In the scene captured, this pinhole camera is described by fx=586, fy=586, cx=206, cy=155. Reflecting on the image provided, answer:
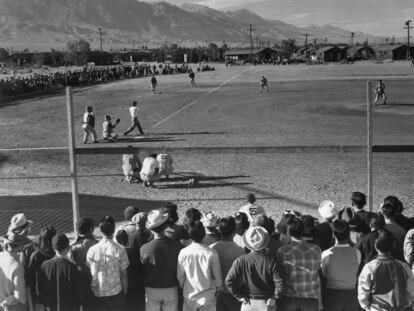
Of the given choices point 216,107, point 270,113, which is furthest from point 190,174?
point 216,107

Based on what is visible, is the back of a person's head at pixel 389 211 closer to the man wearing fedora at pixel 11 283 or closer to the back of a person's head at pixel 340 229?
the back of a person's head at pixel 340 229

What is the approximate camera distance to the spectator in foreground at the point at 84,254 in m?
6.10

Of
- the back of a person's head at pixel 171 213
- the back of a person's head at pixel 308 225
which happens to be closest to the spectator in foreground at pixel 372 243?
the back of a person's head at pixel 308 225

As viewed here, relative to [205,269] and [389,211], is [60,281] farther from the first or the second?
[389,211]

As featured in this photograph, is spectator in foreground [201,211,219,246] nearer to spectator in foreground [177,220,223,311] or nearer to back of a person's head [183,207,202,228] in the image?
back of a person's head [183,207,202,228]

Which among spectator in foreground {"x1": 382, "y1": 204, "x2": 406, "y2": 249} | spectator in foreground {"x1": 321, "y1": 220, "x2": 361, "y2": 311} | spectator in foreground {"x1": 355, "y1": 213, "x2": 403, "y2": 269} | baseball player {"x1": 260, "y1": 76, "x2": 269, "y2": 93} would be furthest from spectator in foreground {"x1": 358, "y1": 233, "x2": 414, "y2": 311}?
baseball player {"x1": 260, "y1": 76, "x2": 269, "y2": 93}

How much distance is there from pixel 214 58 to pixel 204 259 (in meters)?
150

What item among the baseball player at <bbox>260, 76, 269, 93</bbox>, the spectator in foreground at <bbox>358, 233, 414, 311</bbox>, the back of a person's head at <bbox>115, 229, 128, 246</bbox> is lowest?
the spectator in foreground at <bbox>358, 233, 414, 311</bbox>

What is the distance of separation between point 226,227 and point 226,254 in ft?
0.95

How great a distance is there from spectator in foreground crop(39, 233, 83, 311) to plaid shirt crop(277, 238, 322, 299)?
6.71 ft

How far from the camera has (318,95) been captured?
4469 cm

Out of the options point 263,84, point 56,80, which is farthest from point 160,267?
point 56,80

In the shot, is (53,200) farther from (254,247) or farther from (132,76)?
(132,76)

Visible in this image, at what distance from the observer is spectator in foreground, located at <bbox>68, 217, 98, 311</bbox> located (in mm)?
6104
